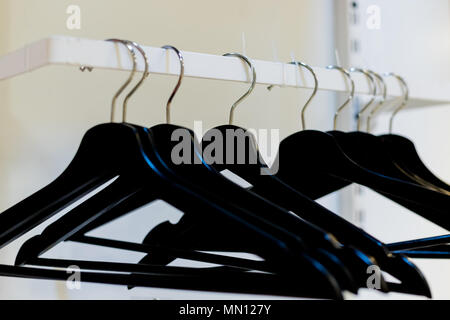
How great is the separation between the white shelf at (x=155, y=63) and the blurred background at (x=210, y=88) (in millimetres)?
79

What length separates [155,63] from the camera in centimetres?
61

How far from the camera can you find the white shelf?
0.52 meters

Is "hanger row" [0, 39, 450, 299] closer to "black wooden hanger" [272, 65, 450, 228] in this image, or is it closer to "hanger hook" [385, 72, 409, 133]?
"black wooden hanger" [272, 65, 450, 228]

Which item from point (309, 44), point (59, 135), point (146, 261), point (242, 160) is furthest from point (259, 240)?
point (309, 44)

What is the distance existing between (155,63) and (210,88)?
417mm

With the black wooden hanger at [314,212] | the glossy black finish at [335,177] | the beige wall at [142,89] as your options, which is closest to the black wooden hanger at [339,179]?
the glossy black finish at [335,177]

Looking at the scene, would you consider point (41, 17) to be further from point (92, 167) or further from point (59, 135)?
point (92, 167)

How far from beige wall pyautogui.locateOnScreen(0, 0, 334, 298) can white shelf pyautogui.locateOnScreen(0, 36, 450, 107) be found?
0.77ft

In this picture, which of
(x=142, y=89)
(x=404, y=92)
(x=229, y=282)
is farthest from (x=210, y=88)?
(x=229, y=282)

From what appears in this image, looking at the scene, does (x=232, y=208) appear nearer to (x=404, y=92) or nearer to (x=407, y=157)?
(x=407, y=157)

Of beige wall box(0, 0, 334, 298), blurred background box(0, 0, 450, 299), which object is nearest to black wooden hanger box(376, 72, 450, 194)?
blurred background box(0, 0, 450, 299)

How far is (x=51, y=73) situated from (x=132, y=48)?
298 millimetres

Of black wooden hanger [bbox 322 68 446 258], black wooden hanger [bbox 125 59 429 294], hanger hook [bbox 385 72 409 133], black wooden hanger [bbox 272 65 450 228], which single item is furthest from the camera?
hanger hook [bbox 385 72 409 133]

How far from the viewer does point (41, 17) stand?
2.72ft
